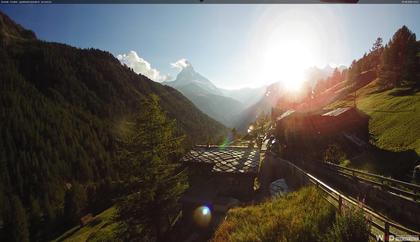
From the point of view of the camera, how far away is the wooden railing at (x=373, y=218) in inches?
253

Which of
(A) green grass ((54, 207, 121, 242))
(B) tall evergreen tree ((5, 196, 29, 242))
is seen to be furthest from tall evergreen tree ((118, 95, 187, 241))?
(B) tall evergreen tree ((5, 196, 29, 242))

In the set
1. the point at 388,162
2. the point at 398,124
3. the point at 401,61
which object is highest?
the point at 401,61

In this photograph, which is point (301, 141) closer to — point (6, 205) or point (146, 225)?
point (146, 225)

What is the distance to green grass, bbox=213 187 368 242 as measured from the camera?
23.2ft

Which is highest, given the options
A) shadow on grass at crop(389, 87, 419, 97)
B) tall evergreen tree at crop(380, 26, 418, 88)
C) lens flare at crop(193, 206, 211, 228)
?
tall evergreen tree at crop(380, 26, 418, 88)

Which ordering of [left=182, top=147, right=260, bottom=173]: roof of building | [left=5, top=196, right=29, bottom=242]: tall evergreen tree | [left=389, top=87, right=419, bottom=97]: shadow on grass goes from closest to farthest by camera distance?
[left=182, top=147, right=260, bottom=173]: roof of building < [left=389, top=87, right=419, bottom=97]: shadow on grass < [left=5, top=196, right=29, bottom=242]: tall evergreen tree

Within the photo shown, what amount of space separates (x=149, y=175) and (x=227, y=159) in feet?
30.9

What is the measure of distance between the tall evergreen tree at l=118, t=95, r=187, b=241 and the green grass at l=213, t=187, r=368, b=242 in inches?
407

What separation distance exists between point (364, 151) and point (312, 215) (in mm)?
34292

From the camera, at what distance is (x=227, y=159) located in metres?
27.2

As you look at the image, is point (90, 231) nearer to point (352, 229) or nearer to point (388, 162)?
point (388, 162)

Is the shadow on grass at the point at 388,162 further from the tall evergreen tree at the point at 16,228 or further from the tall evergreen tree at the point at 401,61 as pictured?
the tall evergreen tree at the point at 16,228

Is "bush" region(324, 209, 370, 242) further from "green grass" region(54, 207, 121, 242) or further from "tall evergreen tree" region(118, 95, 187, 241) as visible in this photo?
"green grass" region(54, 207, 121, 242)

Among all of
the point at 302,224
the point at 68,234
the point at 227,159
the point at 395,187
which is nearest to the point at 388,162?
the point at 395,187
